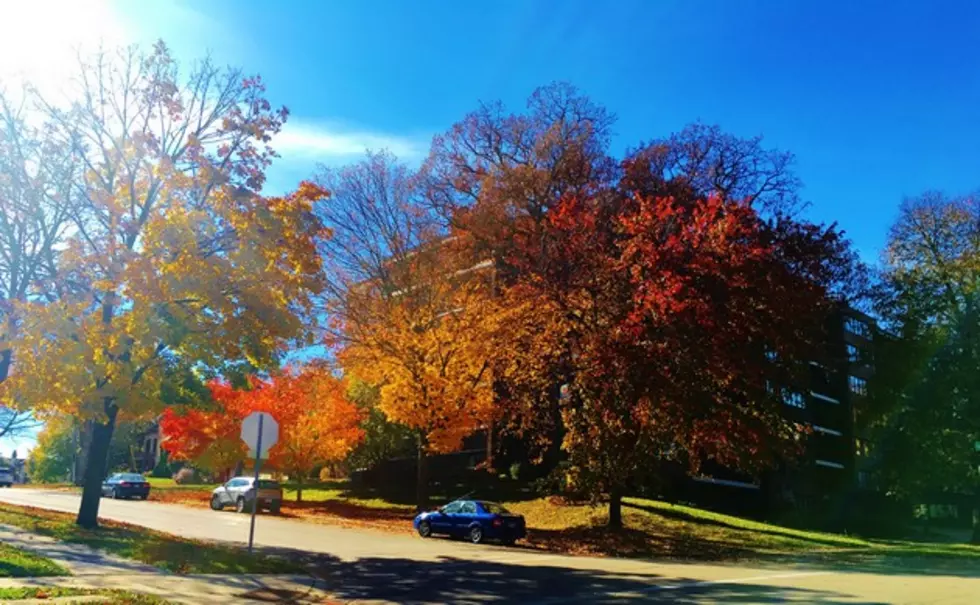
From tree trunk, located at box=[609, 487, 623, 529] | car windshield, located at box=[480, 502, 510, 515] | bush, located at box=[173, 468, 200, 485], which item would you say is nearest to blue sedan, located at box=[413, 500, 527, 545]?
car windshield, located at box=[480, 502, 510, 515]

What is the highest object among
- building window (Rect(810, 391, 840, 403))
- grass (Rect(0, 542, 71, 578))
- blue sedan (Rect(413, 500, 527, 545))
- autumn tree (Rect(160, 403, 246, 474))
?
building window (Rect(810, 391, 840, 403))

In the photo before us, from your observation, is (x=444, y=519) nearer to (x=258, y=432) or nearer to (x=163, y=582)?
(x=258, y=432)

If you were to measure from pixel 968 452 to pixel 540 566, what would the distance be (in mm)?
23803

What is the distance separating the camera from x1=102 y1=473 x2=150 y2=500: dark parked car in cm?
4422

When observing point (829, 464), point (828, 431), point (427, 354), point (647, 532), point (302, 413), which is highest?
point (828, 431)

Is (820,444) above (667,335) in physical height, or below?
below

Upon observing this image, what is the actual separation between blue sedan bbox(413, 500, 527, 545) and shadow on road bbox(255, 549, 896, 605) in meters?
5.85

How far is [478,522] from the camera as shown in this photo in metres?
24.0

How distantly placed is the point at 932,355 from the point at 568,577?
24.3 m

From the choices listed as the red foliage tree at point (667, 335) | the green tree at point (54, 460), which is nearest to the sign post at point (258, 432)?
the red foliage tree at point (667, 335)

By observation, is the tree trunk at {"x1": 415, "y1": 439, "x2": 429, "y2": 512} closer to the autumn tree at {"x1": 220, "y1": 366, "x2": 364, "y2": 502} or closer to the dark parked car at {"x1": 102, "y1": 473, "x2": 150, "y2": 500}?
the autumn tree at {"x1": 220, "y1": 366, "x2": 364, "y2": 502}

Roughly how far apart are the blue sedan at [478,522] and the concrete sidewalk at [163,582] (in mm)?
9619

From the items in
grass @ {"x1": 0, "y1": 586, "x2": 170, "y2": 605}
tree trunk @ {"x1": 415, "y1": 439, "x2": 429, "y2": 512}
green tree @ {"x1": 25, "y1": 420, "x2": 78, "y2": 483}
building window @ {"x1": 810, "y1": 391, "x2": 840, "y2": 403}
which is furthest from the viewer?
green tree @ {"x1": 25, "y1": 420, "x2": 78, "y2": 483}

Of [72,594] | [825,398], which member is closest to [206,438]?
[72,594]
